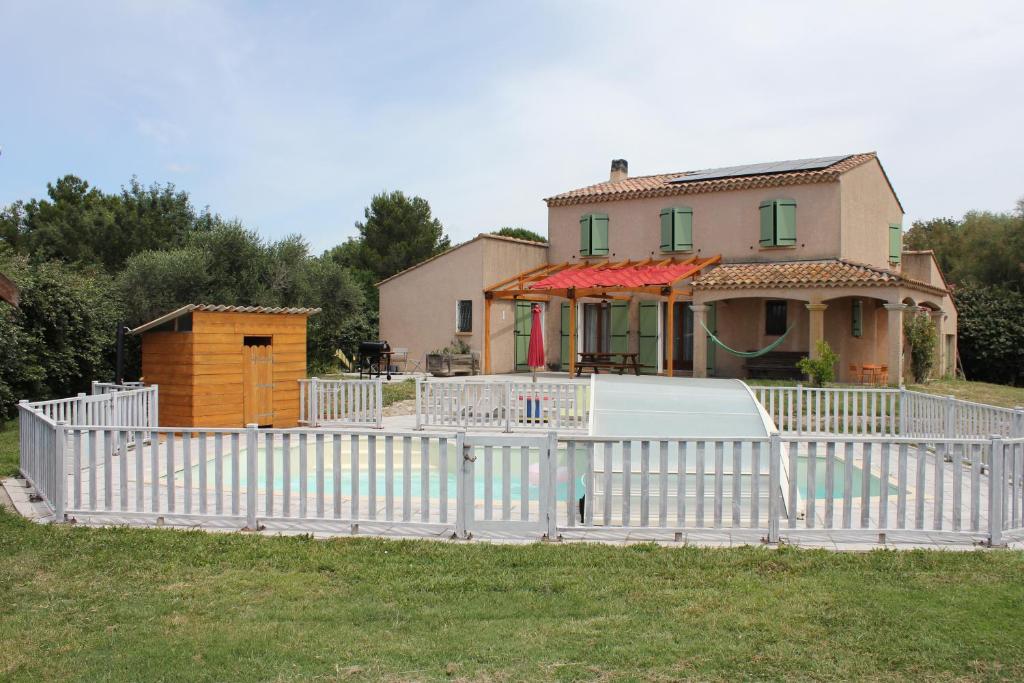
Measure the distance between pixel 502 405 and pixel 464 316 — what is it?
1163cm

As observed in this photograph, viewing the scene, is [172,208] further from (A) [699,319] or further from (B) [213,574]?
(B) [213,574]

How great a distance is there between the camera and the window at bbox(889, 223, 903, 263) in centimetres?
2584

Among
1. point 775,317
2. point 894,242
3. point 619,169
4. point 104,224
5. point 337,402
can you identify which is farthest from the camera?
point 104,224

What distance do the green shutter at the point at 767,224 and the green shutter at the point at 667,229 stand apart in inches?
104

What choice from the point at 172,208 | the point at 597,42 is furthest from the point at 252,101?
the point at 172,208

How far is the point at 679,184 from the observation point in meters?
25.1

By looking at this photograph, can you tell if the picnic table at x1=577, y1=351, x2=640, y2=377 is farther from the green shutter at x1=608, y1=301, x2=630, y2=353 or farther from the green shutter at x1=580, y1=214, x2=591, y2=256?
the green shutter at x1=580, y1=214, x2=591, y2=256

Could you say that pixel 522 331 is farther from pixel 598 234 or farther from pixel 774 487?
pixel 774 487

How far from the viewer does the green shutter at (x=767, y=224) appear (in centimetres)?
2338

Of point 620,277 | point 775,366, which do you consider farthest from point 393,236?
point 775,366

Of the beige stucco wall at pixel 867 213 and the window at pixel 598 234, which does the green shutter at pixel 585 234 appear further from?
the beige stucco wall at pixel 867 213

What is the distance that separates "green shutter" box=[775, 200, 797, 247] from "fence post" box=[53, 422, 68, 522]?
20274 millimetres

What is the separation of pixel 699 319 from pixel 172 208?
27.0m

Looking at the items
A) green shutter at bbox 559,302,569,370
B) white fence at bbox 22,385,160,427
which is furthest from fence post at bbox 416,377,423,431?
green shutter at bbox 559,302,569,370
